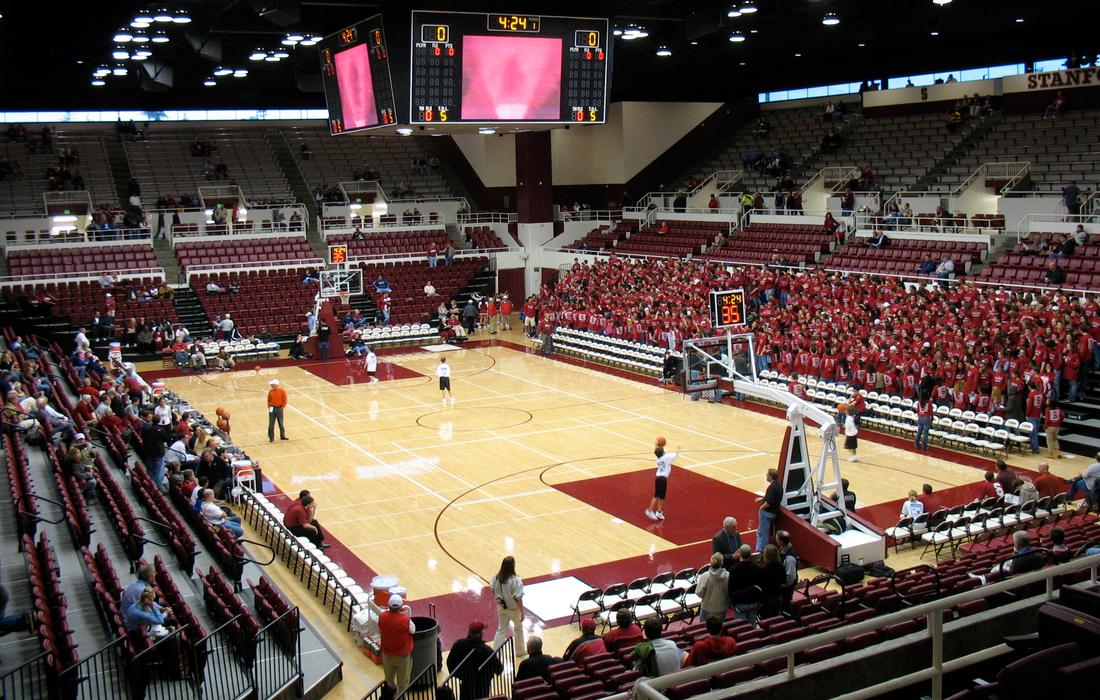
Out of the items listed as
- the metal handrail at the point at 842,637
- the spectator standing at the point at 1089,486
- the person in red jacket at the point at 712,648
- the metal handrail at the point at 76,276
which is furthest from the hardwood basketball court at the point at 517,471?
the metal handrail at the point at 76,276

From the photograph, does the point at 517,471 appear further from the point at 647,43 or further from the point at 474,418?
the point at 647,43

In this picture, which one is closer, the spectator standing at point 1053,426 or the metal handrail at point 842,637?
the metal handrail at point 842,637

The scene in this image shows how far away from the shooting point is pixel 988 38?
36469mm

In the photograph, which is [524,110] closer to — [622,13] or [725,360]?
[622,13]

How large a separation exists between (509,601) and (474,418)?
13.5m

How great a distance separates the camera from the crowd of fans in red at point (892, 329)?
2170 centimetres

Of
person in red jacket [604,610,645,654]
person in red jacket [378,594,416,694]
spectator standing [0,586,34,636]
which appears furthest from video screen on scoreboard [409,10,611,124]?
person in red jacket [604,610,645,654]

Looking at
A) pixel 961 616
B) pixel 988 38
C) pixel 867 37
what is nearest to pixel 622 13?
pixel 867 37

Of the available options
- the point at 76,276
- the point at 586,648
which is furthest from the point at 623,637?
the point at 76,276

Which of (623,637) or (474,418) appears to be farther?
(474,418)

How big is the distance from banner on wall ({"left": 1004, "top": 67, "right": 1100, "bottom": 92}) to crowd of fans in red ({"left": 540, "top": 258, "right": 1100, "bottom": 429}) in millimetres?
11129

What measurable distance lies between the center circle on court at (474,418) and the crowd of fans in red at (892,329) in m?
5.83

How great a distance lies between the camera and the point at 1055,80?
34.7 m

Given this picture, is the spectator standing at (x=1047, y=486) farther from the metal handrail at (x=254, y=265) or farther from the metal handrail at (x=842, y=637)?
the metal handrail at (x=254, y=265)
